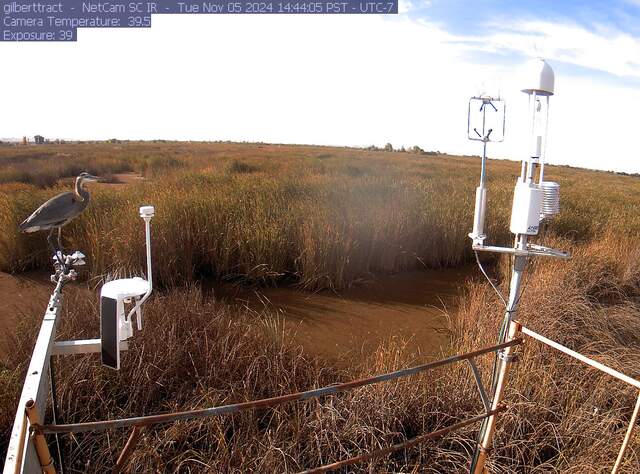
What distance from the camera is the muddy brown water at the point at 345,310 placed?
445cm

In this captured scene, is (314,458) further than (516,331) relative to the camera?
Yes

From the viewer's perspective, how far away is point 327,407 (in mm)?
2697

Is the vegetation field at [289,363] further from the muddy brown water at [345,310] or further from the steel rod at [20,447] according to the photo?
the steel rod at [20,447]

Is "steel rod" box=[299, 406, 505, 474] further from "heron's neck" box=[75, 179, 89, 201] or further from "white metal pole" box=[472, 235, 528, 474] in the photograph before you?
"heron's neck" box=[75, 179, 89, 201]

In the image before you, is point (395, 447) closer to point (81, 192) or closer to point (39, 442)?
point (39, 442)

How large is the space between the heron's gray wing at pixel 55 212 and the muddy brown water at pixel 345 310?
2221 mm

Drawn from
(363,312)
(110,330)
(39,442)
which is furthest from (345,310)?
(39,442)

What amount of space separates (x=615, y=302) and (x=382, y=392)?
4431mm

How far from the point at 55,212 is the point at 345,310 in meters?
3.82

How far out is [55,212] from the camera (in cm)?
195

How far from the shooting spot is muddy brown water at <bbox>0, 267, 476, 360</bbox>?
175 inches

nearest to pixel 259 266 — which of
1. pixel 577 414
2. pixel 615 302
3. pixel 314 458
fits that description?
pixel 314 458

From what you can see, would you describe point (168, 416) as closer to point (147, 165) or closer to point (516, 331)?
point (516, 331)

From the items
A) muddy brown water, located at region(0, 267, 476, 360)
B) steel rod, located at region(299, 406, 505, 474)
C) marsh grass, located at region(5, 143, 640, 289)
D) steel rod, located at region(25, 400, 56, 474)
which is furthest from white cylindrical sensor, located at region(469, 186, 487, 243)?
marsh grass, located at region(5, 143, 640, 289)
